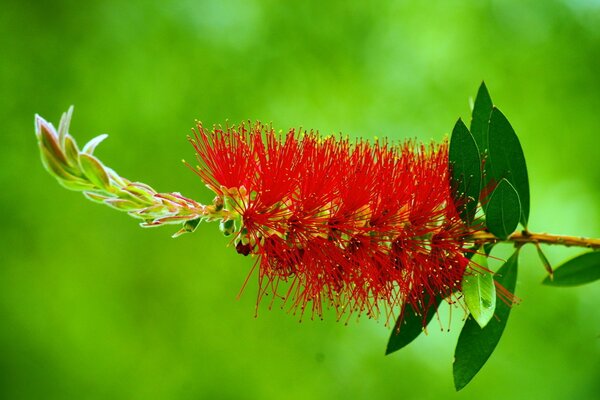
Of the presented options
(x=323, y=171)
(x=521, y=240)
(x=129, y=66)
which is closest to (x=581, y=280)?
(x=521, y=240)

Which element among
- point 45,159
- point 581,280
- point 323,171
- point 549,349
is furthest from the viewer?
point 549,349

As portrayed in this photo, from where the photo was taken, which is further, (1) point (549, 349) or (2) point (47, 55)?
(2) point (47, 55)

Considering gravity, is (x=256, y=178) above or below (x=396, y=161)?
below

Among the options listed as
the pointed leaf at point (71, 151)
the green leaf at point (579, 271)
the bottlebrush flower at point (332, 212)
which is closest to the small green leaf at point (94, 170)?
the pointed leaf at point (71, 151)

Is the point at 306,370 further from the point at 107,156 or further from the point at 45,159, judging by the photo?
the point at 45,159

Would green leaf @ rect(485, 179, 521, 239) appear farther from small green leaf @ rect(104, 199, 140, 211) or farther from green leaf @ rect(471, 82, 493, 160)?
small green leaf @ rect(104, 199, 140, 211)

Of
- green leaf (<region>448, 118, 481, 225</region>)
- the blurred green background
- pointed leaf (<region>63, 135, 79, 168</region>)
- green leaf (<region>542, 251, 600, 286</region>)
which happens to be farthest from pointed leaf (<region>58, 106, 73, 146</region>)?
the blurred green background

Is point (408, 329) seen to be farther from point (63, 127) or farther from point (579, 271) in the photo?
point (63, 127)

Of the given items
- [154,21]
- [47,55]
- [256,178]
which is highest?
[154,21]
